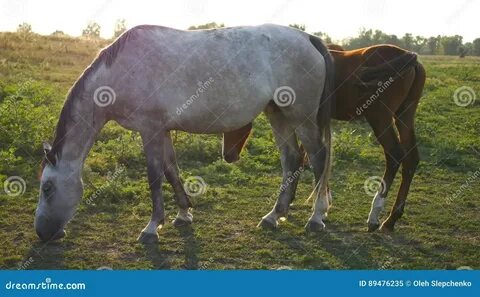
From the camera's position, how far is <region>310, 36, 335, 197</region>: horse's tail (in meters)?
7.57

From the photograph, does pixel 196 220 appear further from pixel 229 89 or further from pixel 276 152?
pixel 276 152

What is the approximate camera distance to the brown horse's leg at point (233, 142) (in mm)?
8375

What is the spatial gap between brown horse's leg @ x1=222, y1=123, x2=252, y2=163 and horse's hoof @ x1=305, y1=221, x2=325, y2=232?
165cm

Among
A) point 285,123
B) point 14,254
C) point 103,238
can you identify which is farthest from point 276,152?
point 14,254

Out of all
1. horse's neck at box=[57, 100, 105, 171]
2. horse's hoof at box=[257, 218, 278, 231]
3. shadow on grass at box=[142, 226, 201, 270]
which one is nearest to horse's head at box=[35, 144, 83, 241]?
horse's neck at box=[57, 100, 105, 171]

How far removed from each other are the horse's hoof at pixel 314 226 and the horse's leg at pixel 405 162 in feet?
2.48

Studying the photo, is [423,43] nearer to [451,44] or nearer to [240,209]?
[451,44]

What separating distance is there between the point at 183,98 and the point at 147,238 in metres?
1.68

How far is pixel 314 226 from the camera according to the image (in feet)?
24.1

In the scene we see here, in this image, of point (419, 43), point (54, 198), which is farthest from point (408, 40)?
point (54, 198)

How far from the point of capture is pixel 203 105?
6.98 m

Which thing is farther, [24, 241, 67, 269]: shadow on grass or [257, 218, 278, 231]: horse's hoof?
[257, 218, 278, 231]: horse's hoof

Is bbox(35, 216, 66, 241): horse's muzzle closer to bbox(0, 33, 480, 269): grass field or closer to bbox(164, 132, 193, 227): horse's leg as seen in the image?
bbox(0, 33, 480, 269): grass field

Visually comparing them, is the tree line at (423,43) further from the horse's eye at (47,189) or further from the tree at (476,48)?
the horse's eye at (47,189)
